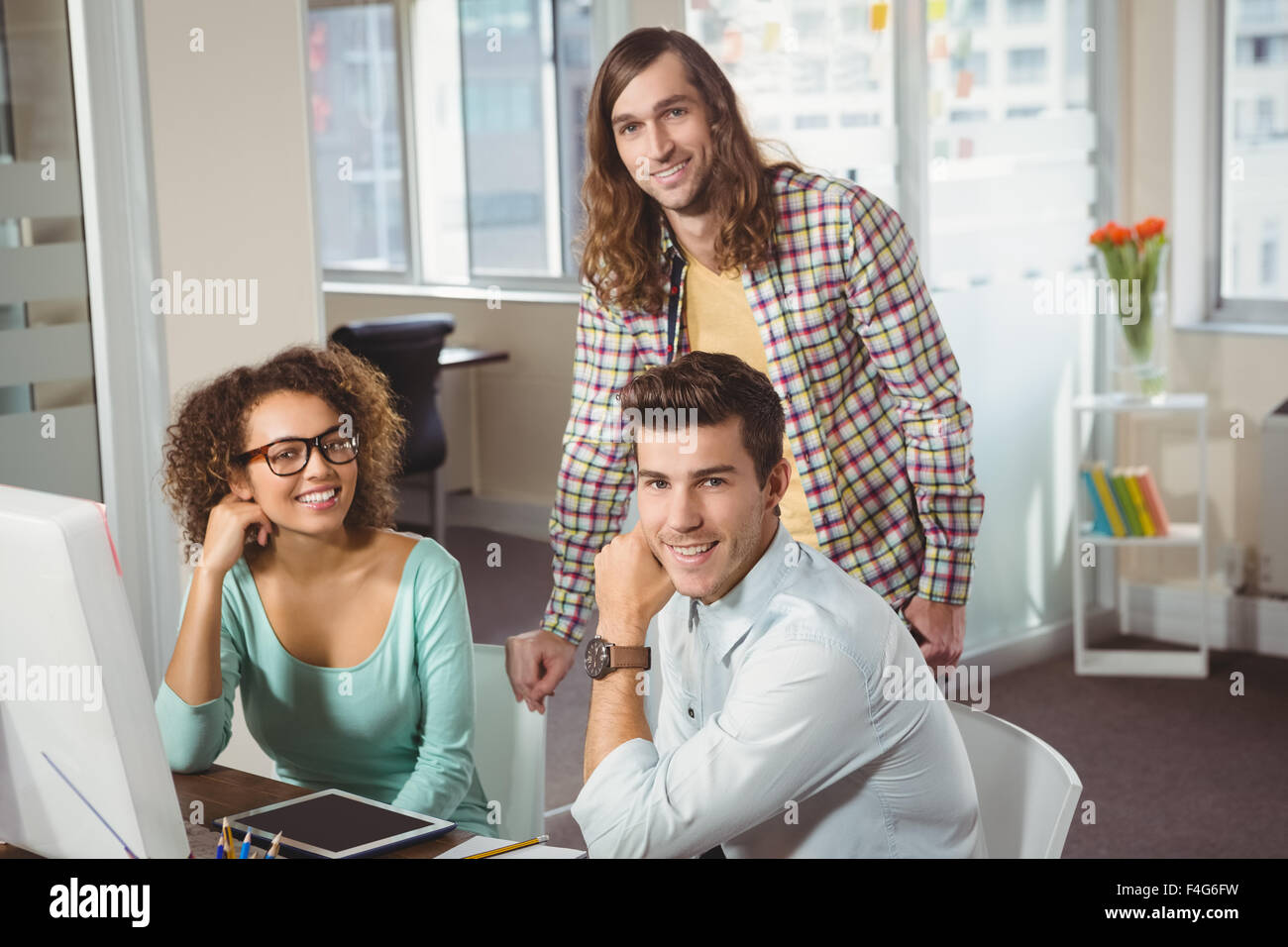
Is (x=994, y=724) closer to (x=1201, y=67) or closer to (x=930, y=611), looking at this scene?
(x=930, y=611)

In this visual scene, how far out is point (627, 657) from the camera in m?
1.50

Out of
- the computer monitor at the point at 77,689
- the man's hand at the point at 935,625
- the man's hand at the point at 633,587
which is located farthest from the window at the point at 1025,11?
the computer monitor at the point at 77,689

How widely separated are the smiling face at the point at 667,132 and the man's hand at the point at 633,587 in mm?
663

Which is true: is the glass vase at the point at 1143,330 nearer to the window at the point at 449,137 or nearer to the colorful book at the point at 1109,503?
the colorful book at the point at 1109,503

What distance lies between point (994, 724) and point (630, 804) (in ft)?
1.55

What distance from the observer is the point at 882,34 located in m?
3.93

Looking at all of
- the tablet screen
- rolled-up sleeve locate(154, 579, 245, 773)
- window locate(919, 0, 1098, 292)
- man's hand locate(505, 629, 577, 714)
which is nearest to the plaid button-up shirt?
man's hand locate(505, 629, 577, 714)

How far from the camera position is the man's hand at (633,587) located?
5.08 ft

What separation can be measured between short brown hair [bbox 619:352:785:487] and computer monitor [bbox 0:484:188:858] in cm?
60

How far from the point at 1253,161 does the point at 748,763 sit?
3827mm

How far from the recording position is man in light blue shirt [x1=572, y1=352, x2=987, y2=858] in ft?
4.54
